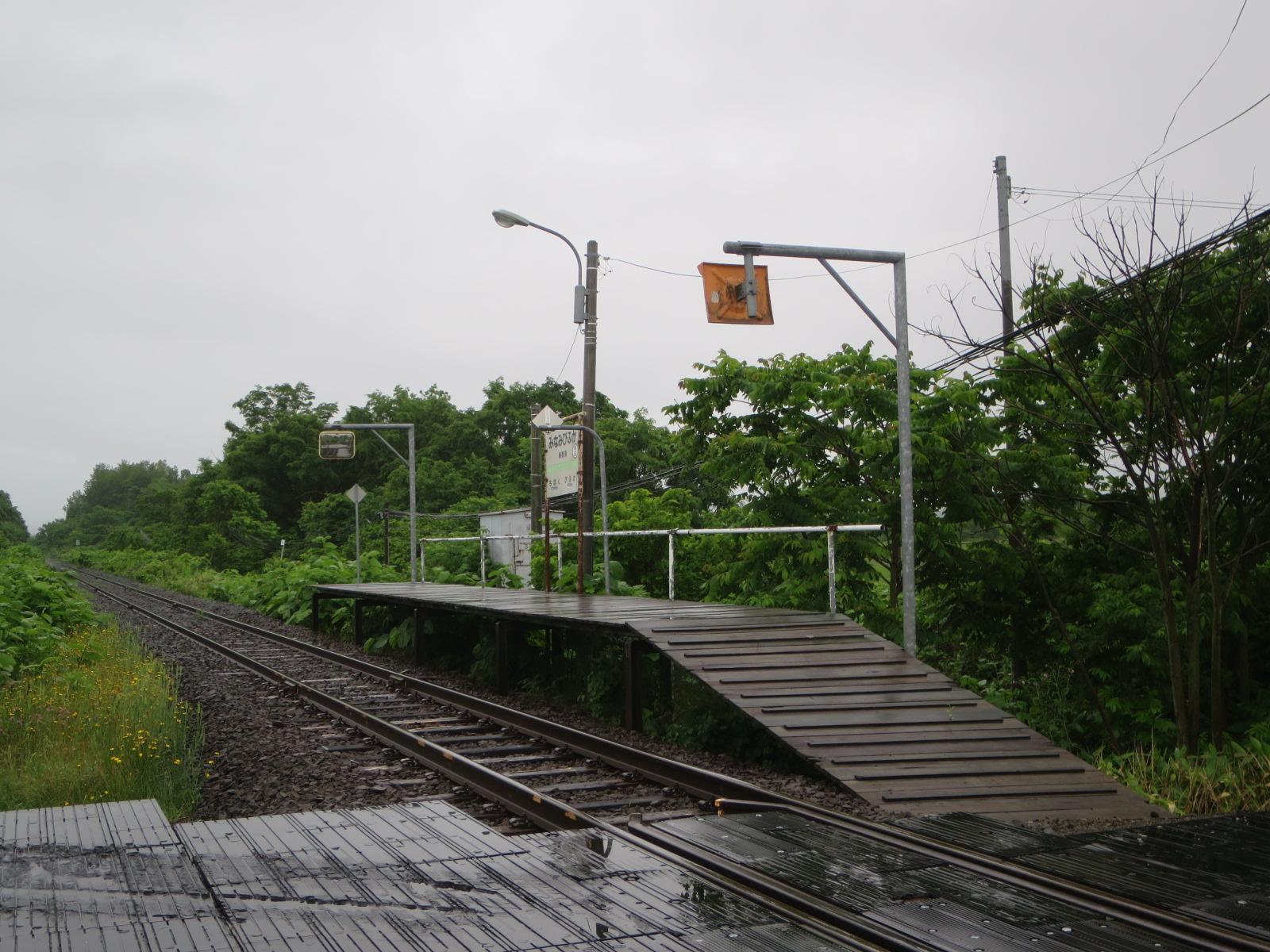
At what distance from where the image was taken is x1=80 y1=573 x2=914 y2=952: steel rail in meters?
3.97

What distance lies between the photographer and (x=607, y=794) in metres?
7.88

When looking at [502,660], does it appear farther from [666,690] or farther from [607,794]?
[607,794]

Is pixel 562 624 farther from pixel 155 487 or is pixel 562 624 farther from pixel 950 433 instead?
pixel 155 487

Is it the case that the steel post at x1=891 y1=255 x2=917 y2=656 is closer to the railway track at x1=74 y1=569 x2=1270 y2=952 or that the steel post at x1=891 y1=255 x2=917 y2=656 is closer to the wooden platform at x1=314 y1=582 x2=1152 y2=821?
the wooden platform at x1=314 y1=582 x2=1152 y2=821

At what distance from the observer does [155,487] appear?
309ft

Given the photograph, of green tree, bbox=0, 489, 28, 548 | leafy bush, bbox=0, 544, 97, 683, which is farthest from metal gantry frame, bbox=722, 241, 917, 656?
green tree, bbox=0, 489, 28, 548

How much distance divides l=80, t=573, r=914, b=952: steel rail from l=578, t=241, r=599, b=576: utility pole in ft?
15.1

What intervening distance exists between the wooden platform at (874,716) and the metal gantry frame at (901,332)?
506 mm

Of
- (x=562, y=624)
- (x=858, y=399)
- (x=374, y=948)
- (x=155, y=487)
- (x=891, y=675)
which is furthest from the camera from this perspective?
(x=155, y=487)

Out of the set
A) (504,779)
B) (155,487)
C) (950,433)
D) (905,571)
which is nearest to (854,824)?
(504,779)

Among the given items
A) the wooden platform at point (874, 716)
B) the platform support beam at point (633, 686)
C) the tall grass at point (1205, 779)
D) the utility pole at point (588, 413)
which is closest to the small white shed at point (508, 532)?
the utility pole at point (588, 413)

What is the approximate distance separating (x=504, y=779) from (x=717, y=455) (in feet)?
21.9

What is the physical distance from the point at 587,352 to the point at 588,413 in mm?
1005

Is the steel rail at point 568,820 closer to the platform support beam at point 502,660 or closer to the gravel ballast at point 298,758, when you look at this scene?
the gravel ballast at point 298,758
